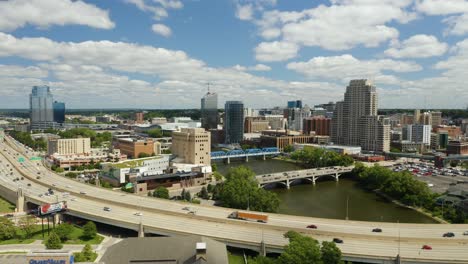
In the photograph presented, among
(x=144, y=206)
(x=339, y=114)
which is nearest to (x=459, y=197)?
(x=144, y=206)

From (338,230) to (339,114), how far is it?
4515 inches

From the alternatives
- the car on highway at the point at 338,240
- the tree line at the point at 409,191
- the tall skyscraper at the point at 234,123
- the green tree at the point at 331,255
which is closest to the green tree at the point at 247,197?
the car on highway at the point at 338,240

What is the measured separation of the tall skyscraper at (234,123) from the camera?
577 ft

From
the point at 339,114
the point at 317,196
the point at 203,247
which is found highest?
the point at 339,114

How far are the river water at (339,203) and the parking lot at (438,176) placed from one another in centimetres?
1502

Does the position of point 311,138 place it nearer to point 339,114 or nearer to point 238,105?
point 339,114

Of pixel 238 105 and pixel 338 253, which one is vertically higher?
pixel 238 105

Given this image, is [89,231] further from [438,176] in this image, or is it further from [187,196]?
[438,176]

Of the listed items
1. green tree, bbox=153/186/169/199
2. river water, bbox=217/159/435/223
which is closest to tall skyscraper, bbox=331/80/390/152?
river water, bbox=217/159/435/223

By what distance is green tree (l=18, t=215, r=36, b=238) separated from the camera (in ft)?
153

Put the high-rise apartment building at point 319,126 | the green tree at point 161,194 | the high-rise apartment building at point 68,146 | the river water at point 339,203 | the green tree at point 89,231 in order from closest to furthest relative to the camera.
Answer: the green tree at point 89,231 → the river water at point 339,203 → the green tree at point 161,194 → the high-rise apartment building at point 68,146 → the high-rise apartment building at point 319,126

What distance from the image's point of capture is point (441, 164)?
10669 cm

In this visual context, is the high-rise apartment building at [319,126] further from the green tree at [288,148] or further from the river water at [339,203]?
the river water at [339,203]

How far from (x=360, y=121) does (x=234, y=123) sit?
58700mm
